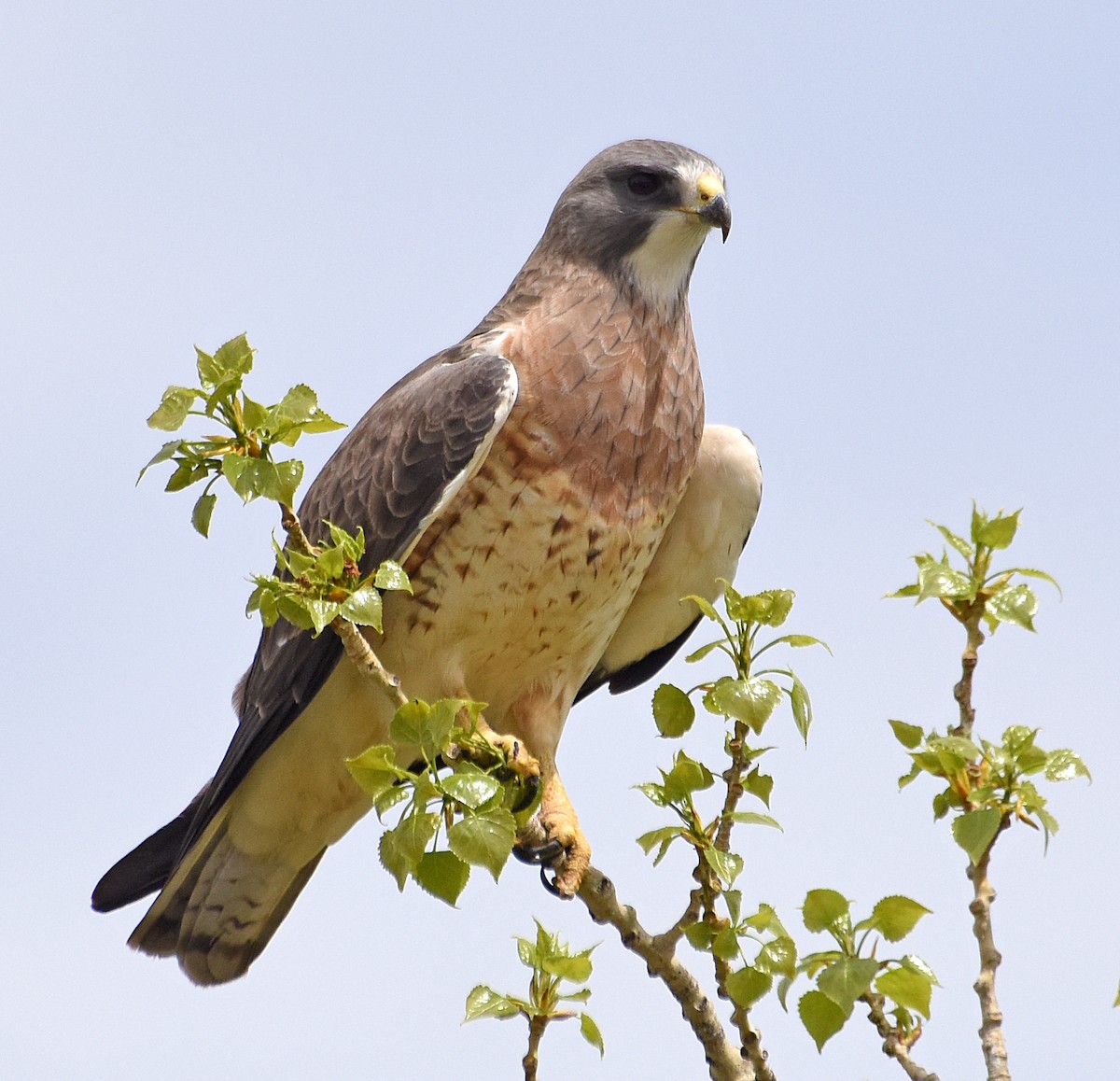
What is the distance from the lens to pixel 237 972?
580cm

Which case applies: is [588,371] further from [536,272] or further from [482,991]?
[482,991]

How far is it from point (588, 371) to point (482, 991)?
7.65 feet

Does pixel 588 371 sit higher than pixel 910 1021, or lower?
higher

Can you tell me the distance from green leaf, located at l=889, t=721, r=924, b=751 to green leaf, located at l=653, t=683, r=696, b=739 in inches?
17.1

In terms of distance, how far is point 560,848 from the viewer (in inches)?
195

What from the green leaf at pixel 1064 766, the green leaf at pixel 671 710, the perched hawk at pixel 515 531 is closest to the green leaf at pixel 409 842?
the green leaf at pixel 671 710

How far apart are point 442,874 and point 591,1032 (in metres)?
0.74

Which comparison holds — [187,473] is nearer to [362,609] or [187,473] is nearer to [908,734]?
[362,609]

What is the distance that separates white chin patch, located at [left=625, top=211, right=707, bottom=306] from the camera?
5.36m

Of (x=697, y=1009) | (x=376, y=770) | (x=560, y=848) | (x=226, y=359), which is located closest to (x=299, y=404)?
(x=226, y=359)

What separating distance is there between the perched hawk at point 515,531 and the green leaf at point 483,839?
175 centimetres

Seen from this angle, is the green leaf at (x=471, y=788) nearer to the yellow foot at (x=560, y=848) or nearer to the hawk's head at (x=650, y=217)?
the yellow foot at (x=560, y=848)

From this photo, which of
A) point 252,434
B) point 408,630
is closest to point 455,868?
point 252,434

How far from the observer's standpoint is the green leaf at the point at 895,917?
2.80 metres
